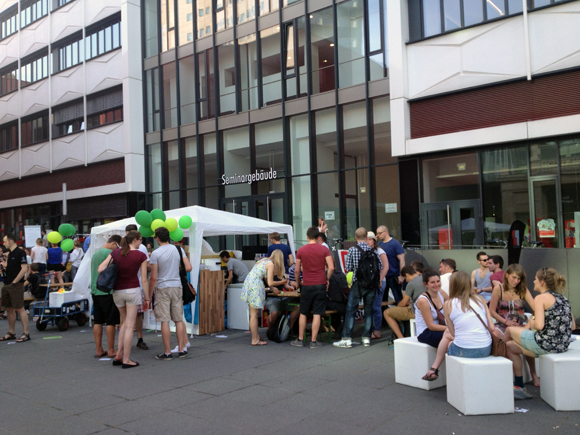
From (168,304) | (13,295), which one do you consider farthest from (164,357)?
(13,295)

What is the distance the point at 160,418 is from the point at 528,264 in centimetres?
754

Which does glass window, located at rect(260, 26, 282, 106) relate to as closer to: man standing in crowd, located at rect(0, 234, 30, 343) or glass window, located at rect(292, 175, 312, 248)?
glass window, located at rect(292, 175, 312, 248)

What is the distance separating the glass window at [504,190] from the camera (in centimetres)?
1308

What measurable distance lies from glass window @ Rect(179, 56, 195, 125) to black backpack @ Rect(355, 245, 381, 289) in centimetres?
1433

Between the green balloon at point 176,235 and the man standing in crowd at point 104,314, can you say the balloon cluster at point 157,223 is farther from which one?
the man standing in crowd at point 104,314

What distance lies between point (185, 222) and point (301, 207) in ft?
26.8

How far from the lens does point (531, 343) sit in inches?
216

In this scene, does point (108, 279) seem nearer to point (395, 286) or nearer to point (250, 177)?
point (395, 286)

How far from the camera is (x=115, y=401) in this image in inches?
229

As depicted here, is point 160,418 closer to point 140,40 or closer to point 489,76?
point 489,76

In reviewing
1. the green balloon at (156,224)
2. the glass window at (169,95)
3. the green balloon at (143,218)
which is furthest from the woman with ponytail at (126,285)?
the glass window at (169,95)

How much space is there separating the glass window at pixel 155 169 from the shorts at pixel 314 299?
49.1 feet

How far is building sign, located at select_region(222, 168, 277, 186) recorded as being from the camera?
18564 millimetres

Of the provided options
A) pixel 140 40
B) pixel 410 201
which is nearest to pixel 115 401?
pixel 410 201
